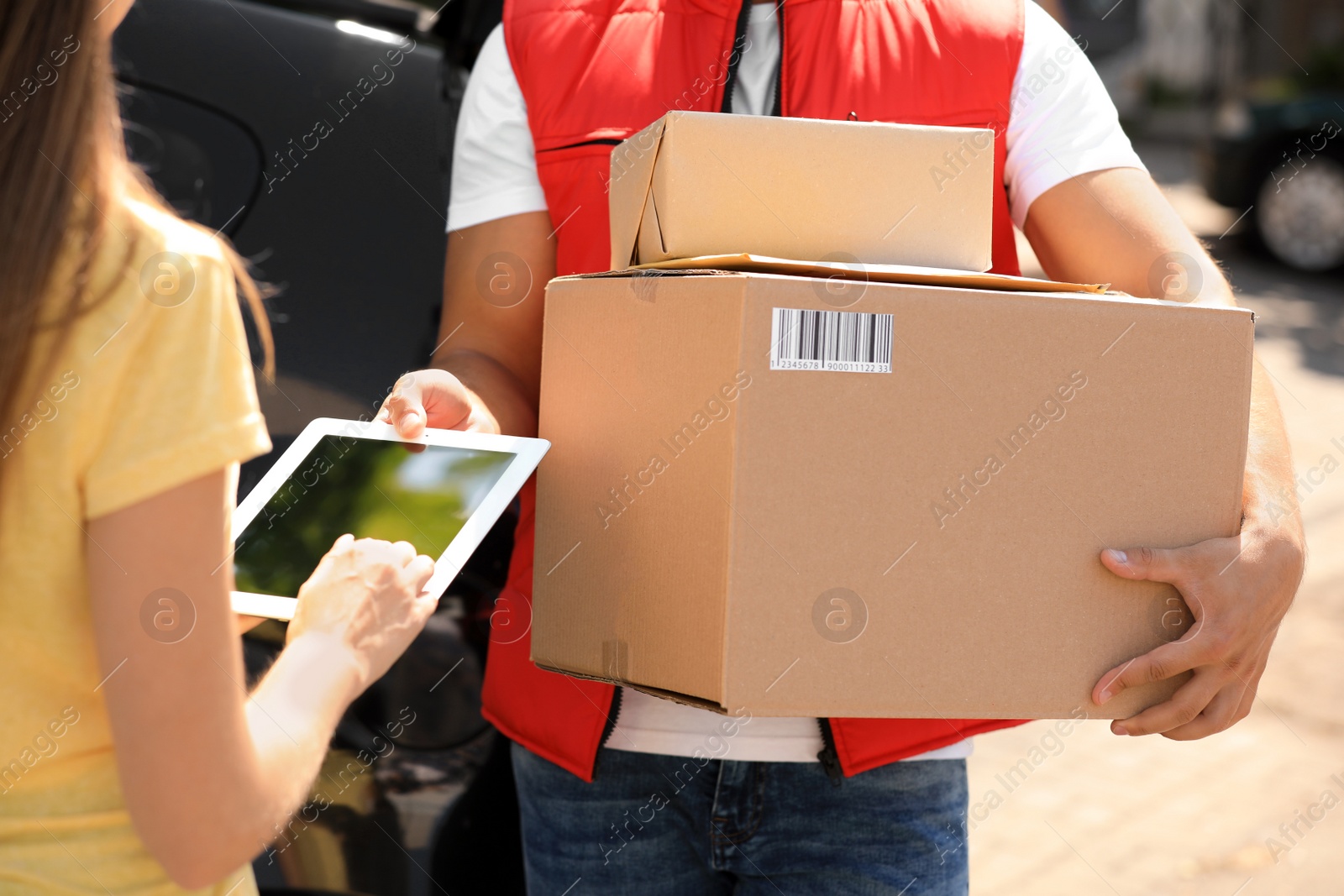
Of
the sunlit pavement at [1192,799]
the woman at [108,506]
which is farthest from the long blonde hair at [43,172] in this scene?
the sunlit pavement at [1192,799]

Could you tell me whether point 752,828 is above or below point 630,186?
below

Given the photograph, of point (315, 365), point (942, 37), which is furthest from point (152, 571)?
point (942, 37)

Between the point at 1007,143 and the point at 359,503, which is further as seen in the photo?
the point at 1007,143

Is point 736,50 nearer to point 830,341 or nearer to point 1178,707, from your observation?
point 830,341

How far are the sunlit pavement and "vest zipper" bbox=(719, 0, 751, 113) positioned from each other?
2109 mm

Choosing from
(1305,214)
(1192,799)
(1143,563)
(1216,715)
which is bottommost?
(1192,799)

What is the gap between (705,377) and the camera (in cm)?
114

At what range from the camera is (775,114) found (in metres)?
1.48

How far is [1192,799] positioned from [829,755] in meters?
2.24

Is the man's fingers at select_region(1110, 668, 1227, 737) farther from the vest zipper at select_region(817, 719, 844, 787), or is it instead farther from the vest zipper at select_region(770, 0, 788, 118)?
the vest zipper at select_region(770, 0, 788, 118)

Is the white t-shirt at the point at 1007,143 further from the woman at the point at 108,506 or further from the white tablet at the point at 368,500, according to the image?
the woman at the point at 108,506

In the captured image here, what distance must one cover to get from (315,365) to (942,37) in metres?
0.93

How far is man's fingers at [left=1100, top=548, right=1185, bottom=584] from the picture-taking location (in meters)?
1.17

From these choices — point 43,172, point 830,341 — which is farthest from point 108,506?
point 830,341
